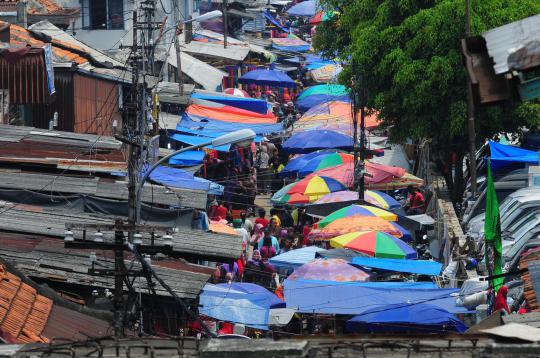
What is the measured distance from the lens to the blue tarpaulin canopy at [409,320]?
17.7 meters

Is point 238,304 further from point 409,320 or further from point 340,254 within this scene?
point 340,254

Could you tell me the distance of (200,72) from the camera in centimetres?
4509

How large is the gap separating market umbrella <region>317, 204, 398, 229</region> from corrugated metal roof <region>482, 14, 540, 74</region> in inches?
669

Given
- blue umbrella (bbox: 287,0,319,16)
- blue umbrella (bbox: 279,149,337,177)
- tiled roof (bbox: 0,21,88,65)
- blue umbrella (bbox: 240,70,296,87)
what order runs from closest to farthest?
1. tiled roof (bbox: 0,21,88,65)
2. blue umbrella (bbox: 279,149,337,177)
3. blue umbrella (bbox: 240,70,296,87)
4. blue umbrella (bbox: 287,0,319,16)

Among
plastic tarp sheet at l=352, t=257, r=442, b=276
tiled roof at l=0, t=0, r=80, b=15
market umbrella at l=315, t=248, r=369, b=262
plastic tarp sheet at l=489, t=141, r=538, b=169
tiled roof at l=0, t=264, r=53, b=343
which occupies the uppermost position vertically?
tiled roof at l=0, t=0, r=80, b=15

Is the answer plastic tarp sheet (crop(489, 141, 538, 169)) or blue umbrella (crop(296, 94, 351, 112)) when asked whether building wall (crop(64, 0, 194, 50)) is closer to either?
blue umbrella (crop(296, 94, 351, 112))

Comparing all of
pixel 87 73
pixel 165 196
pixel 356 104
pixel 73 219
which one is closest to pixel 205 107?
pixel 356 104

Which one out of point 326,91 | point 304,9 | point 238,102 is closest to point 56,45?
point 238,102

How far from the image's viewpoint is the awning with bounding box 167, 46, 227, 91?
44250 mm

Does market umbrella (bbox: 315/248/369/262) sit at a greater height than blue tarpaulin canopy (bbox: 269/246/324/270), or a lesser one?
greater

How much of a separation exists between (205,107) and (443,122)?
10115 millimetres

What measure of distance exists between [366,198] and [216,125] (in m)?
8.25

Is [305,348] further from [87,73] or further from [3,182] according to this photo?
[87,73]

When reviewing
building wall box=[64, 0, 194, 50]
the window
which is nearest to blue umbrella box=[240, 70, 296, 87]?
building wall box=[64, 0, 194, 50]
